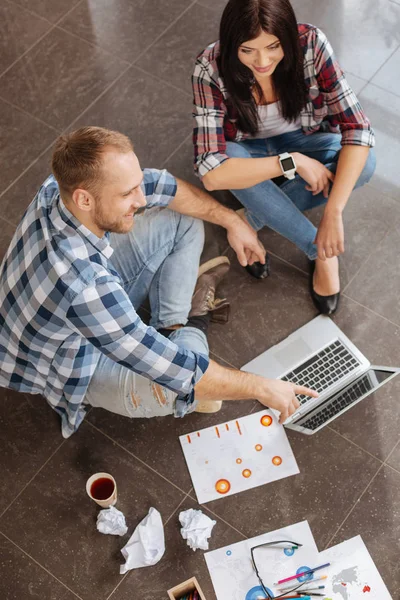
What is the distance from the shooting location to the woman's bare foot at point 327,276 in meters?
2.28

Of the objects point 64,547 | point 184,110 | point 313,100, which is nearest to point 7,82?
point 184,110

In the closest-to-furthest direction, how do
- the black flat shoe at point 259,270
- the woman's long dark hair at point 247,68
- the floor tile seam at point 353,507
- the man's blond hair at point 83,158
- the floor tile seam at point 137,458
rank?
the man's blond hair at point 83,158, the woman's long dark hair at point 247,68, the floor tile seam at point 353,507, the floor tile seam at point 137,458, the black flat shoe at point 259,270

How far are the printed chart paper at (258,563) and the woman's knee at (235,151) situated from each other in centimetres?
118

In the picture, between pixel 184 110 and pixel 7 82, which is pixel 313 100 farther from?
pixel 7 82

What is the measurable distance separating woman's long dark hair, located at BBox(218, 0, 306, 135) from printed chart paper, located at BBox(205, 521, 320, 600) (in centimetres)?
128

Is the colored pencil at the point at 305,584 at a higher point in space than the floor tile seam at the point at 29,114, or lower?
lower

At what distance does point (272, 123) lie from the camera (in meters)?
2.23

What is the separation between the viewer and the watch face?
2.12 m

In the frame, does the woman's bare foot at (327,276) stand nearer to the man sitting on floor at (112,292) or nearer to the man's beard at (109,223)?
the man sitting on floor at (112,292)

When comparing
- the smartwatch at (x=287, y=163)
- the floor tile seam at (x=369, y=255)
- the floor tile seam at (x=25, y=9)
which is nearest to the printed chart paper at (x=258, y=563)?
the floor tile seam at (x=369, y=255)

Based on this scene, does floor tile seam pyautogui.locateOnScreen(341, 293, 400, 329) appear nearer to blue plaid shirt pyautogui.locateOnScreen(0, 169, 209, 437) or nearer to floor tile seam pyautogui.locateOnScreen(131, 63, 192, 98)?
blue plaid shirt pyautogui.locateOnScreen(0, 169, 209, 437)

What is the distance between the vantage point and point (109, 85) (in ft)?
9.43

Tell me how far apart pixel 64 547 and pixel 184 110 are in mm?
1738

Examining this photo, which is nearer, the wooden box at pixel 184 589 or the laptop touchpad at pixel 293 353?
the wooden box at pixel 184 589
